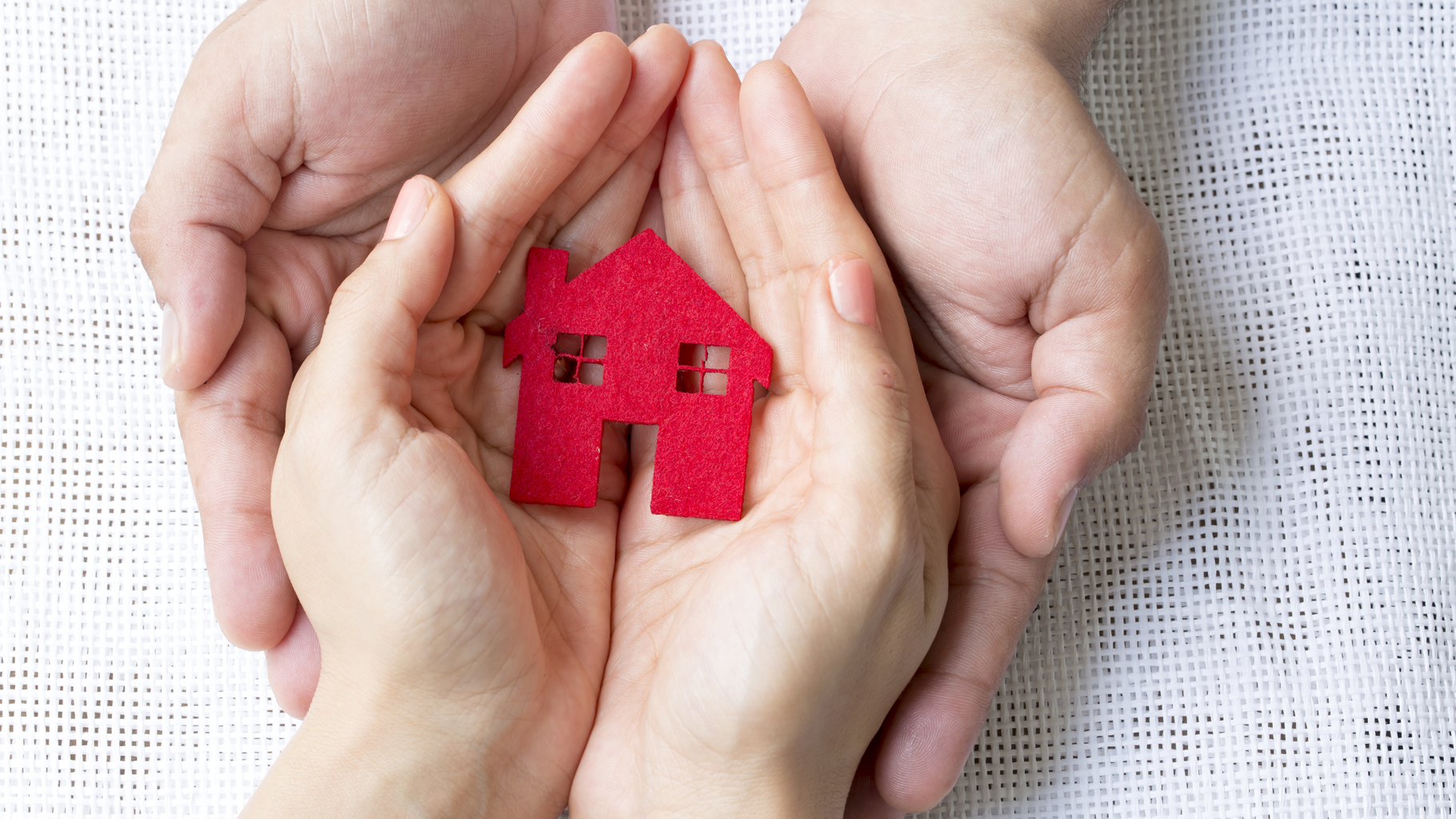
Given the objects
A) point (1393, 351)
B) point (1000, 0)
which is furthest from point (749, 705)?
point (1393, 351)

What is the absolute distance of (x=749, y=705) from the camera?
36.6 inches

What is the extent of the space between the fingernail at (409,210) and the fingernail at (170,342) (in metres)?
0.29

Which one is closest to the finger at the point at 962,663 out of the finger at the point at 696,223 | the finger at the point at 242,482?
the finger at the point at 696,223

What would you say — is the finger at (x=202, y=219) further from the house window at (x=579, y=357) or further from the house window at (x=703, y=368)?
the house window at (x=703, y=368)

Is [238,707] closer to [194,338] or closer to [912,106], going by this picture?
[194,338]

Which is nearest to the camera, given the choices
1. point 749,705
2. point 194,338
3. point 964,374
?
point 749,705

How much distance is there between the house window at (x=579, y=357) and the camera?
1.17 meters

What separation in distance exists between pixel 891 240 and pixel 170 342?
Result: 0.86 metres

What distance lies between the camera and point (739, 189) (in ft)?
3.84

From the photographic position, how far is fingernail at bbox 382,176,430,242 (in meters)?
1.06

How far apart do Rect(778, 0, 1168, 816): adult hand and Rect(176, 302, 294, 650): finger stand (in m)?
0.76

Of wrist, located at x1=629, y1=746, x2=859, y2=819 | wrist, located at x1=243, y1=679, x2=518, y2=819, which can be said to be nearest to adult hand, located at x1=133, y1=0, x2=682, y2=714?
wrist, located at x1=243, y1=679, x2=518, y2=819

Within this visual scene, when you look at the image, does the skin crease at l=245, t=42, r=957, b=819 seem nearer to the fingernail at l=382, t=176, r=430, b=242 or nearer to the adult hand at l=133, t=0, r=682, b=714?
the fingernail at l=382, t=176, r=430, b=242

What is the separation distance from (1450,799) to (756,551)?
1.05 meters
